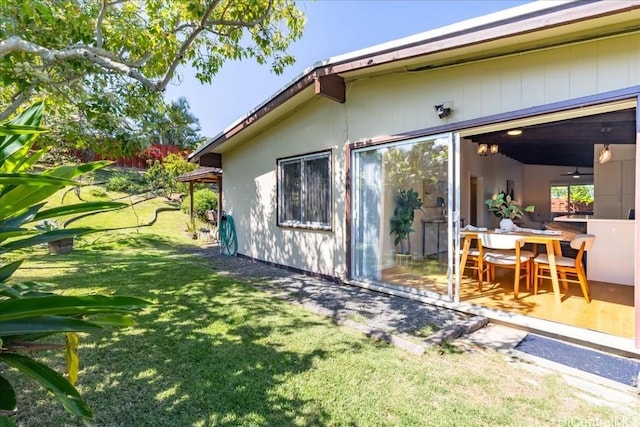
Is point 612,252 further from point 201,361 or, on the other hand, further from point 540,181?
point 540,181

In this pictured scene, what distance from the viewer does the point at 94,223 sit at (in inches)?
512

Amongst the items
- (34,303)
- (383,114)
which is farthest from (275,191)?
(34,303)

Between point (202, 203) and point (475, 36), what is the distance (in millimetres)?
14273

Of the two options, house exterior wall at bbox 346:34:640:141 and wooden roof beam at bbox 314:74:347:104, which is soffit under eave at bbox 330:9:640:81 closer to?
house exterior wall at bbox 346:34:640:141

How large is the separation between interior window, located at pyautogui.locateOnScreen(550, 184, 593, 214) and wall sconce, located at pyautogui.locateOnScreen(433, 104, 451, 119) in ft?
48.0

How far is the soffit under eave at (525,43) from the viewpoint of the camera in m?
3.25

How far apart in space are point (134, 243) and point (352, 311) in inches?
375

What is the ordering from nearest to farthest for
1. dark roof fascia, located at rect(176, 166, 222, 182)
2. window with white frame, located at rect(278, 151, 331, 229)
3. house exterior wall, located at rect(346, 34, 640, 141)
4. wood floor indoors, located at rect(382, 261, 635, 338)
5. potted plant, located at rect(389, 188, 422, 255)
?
house exterior wall, located at rect(346, 34, 640, 141), wood floor indoors, located at rect(382, 261, 635, 338), potted plant, located at rect(389, 188, 422, 255), window with white frame, located at rect(278, 151, 331, 229), dark roof fascia, located at rect(176, 166, 222, 182)

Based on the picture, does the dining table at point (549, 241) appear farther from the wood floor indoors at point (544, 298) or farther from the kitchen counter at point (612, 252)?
the kitchen counter at point (612, 252)

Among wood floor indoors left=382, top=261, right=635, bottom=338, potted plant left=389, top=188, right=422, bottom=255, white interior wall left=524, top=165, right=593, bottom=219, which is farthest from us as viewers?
white interior wall left=524, top=165, right=593, bottom=219

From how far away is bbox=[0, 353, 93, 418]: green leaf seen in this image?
1209 millimetres

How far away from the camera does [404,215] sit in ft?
21.2

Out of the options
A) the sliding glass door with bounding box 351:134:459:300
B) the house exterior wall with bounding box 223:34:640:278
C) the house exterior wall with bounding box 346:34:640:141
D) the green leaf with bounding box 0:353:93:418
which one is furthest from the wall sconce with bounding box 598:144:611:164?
the green leaf with bounding box 0:353:93:418

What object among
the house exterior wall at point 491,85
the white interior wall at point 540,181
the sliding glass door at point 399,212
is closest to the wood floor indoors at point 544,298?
the sliding glass door at point 399,212
